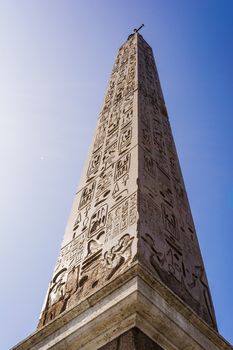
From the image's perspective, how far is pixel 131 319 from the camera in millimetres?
3150

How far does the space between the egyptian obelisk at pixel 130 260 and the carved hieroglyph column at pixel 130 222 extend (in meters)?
0.01

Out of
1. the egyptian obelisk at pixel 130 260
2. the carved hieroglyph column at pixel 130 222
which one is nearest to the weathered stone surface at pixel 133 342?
the egyptian obelisk at pixel 130 260

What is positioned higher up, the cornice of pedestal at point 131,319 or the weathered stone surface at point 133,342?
the cornice of pedestal at point 131,319

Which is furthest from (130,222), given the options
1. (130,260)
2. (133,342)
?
(133,342)

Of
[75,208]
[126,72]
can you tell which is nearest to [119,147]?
[75,208]

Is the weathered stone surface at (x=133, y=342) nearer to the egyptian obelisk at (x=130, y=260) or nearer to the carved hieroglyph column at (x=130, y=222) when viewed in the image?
the egyptian obelisk at (x=130, y=260)

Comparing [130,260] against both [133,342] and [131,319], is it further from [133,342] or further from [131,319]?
[133,342]

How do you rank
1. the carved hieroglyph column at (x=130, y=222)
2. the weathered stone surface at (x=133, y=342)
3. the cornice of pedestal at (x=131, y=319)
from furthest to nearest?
1. the carved hieroglyph column at (x=130, y=222)
2. the cornice of pedestal at (x=131, y=319)
3. the weathered stone surface at (x=133, y=342)

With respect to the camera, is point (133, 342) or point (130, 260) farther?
point (130, 260)

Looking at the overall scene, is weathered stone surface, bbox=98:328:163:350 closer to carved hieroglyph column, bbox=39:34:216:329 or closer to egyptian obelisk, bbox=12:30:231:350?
egyptian obelisk, bbox=12:30:231:350

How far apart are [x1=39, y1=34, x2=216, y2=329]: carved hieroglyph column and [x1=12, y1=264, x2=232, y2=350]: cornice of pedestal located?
0.09 metres

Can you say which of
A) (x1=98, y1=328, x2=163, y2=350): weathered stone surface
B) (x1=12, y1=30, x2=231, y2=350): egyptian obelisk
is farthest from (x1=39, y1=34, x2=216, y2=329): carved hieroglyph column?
(x1=98, y1=328, x2=163, y2=350): weathered stone surface

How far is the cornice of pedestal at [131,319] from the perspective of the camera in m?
3.17

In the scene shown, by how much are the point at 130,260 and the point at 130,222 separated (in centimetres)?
49
